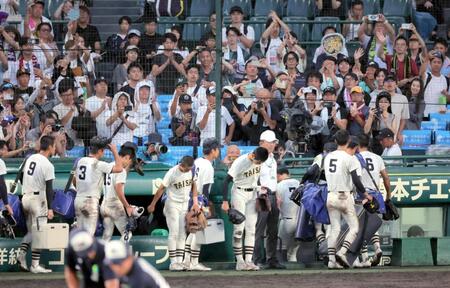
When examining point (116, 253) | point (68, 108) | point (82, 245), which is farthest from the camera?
point (68, 108)

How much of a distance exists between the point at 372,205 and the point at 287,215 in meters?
1.43

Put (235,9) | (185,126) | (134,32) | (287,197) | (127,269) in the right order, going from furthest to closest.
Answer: (235,9), (134,32), (185,126), (287,197), (127,269)

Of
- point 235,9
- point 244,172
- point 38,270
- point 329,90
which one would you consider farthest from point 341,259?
point 235,9

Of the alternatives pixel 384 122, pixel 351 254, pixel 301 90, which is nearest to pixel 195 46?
pixel 301 90

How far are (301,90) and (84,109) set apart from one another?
3.27 m

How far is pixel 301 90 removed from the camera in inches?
824

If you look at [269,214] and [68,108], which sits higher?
[68,108]

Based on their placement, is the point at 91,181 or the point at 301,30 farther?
the point at 301,30

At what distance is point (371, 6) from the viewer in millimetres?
24094

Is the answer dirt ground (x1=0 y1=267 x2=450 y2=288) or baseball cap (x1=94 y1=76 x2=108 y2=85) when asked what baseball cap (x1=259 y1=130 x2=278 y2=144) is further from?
baseball cap (x1=94 y1=76 x2=108 y2=85)

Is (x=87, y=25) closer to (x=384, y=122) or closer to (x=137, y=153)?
(x=137, y=153)

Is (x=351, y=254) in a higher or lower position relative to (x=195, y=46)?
lower

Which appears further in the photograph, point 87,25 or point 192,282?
point 87,25

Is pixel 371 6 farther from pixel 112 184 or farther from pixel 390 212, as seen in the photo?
pixel 112 184
